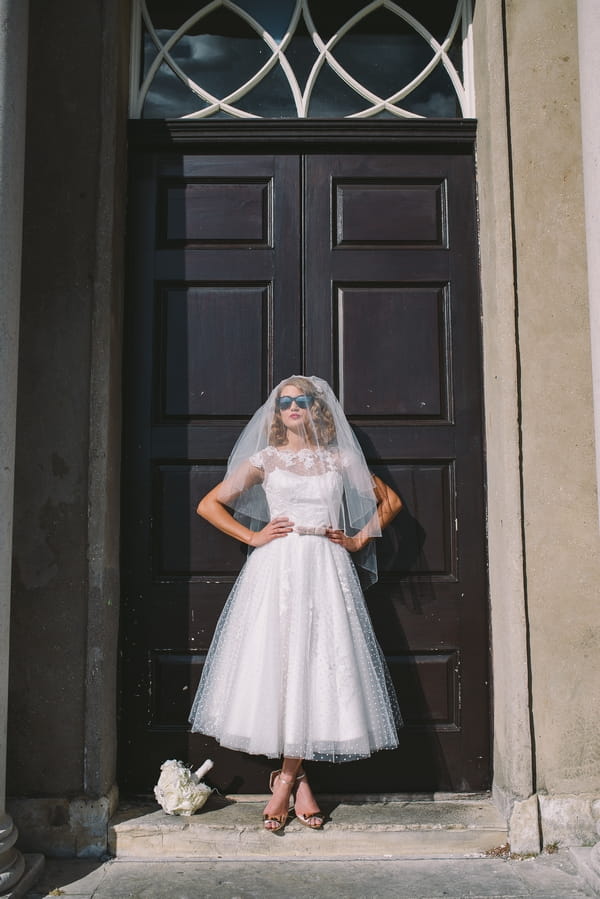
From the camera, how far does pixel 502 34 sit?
3.85 meters

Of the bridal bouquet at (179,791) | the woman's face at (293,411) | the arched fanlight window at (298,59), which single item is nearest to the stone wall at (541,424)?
the arched fanlight window at (298,59)

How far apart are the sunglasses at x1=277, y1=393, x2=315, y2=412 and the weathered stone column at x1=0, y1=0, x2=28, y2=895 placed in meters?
1.15

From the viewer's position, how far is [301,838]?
3.48m

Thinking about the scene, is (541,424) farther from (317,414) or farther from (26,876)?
(26,876)

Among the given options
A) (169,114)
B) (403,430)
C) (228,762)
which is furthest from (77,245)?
(228,762)

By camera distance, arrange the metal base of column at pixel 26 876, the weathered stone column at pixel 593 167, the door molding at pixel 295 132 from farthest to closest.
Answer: the door molding at pixel 295 132 → the weathered stone column at pixel 593 167 → the metal base of column at pixel 26 876

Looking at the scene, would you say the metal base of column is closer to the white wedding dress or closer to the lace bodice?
the white wedding dress

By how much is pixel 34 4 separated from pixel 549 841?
14.3 feet

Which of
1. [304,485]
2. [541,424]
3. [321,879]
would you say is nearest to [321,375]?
[304,485]

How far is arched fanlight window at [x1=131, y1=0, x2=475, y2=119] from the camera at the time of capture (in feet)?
14.0

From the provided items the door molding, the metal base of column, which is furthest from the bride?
the door molding

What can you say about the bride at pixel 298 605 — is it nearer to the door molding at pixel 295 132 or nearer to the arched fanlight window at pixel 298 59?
the door molding at pixel 295 132
